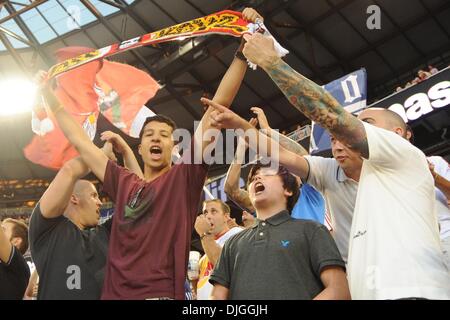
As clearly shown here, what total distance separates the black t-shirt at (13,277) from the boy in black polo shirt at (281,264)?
3.60ft

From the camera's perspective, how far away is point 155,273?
2279mm

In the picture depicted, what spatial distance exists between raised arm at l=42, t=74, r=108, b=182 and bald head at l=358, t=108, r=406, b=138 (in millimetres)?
1222

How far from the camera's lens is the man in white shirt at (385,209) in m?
1.92

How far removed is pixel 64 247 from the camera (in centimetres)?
263

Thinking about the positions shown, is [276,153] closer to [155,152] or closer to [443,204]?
[155,152]

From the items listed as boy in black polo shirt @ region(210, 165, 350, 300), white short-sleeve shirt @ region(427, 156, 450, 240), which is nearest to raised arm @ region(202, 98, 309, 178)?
boy in black polo shirt @ region(210, 165, 350, 300)

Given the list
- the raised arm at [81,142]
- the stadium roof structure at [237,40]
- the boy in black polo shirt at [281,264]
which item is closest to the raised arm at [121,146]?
the raised arm at [81,142]

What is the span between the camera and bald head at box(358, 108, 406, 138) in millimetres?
2461

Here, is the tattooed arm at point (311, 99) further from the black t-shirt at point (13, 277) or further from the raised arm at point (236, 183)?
the black t-shirt at point (13, 277)

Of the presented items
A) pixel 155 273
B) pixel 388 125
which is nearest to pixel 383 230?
pixel 388 125

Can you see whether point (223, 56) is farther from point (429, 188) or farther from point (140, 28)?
point (429, 188)

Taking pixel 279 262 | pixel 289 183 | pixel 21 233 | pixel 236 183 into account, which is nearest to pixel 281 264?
pixel 279 262

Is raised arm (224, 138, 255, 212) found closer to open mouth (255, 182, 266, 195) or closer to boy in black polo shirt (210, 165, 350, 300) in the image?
open mouth (255, 182, 266, 195)

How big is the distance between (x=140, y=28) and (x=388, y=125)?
1127cm
